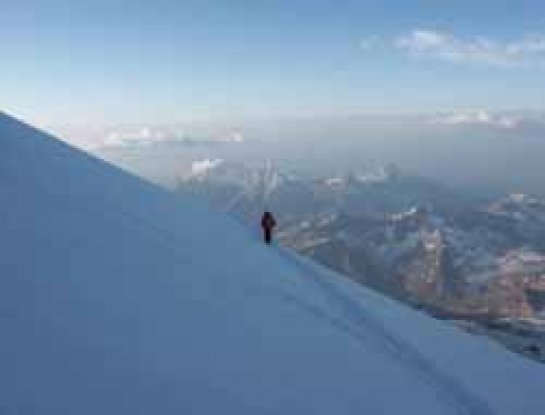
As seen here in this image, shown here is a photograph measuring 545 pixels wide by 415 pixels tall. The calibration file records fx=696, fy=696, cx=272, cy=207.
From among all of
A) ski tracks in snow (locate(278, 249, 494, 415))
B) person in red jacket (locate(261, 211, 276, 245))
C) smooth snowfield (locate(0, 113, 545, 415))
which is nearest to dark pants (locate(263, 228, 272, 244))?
person in red jacket (locate(261, 211, 276, 245))

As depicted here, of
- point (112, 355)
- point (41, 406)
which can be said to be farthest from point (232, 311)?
point (41, 406)

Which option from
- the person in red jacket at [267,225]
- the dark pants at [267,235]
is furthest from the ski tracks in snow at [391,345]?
the person in red jacket at [267,225]

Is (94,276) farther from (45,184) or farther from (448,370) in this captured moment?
(448,370)

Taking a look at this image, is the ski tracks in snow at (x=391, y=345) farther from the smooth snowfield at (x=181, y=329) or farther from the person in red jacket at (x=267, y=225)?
the person in red jacket at (x=267, y=225)

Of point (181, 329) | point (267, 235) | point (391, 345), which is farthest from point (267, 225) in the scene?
point (181, 329)

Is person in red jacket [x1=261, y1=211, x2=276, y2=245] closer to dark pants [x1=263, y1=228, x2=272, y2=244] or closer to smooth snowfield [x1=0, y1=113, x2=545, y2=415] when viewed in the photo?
dark pants [x1=263, y1=228, x2=272, y2=244]

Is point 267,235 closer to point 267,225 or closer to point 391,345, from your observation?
point 267,225
